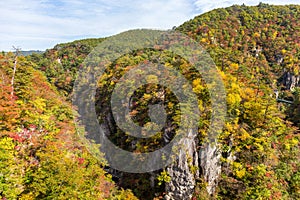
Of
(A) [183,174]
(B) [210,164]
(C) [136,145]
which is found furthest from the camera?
(C) [136,145]

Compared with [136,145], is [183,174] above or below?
below

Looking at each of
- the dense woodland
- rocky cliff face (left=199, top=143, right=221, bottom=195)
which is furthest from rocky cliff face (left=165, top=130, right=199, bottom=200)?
rocky cliff face (left=199, top=143, right=221, bottom=195)

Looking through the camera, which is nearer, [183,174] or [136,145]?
[183,174]

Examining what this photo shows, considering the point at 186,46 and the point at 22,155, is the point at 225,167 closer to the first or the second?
the point at 22,155

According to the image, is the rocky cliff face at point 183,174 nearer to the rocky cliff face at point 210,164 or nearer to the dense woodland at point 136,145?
A: the dense woodland at point 136,145

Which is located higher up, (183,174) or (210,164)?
(210,164)

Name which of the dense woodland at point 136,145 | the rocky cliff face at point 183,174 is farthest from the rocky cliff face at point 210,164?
the rocky cliff face at point 183,174

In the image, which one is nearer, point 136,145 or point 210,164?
point 210,164

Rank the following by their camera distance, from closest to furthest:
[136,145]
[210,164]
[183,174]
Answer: [183,174] → [210,164] → [136,145]

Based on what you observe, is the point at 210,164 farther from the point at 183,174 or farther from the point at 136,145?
the point at 136,145

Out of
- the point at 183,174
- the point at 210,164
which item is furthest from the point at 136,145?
the point at 210,164

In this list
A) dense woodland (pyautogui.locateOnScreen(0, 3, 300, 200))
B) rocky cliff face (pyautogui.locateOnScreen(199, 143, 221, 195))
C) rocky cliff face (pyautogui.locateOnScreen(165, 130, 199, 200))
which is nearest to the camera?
dense woodland (pyautogui.locateOnScreen(0, 3, 300, 200))

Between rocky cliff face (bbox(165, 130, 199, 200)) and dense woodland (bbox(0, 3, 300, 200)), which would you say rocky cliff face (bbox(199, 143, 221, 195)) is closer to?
dense woodland (bbox(0, 3, 300, 200))
